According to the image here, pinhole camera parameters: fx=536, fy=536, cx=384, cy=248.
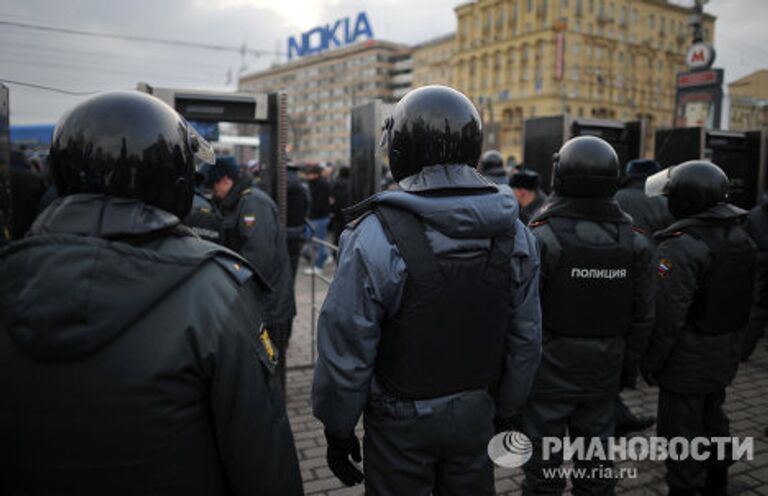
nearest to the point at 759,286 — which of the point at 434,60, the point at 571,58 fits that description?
the point at 571,58

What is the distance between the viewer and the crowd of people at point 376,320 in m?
1.27

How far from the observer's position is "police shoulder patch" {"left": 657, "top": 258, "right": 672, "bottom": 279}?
3.54 metres

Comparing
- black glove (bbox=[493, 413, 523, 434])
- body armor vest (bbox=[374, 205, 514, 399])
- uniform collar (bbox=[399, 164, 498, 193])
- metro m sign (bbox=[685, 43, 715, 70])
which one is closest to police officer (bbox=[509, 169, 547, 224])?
black glove (bbox=[493, 413, 523, 434])

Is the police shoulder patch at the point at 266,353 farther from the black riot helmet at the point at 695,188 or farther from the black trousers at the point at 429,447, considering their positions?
the black riot helmet at the point at 695,188

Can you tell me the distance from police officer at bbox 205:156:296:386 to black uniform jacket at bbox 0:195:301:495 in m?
3.20

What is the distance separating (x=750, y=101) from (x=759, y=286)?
7358 millimetres

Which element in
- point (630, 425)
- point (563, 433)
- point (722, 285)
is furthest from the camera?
point (630, 425)

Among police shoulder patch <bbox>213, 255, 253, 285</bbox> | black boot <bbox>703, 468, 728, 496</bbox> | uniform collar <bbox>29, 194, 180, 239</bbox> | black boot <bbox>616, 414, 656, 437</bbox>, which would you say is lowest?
black boot <bbox>616, 414, 656, 437</bbox>

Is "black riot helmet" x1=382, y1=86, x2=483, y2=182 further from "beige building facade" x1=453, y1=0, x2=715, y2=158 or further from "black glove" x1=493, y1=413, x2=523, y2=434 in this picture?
"beige building facade" x1=453, y1=0, x2=715, y2=158

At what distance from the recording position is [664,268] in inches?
140

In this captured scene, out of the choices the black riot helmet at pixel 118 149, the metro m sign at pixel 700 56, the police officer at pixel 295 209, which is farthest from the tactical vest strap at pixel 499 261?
the metro m sign at pixel 700 56

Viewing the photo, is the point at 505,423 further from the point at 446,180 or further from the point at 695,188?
the point at 695,188

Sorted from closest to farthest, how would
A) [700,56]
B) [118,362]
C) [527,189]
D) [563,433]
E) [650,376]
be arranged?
[118,362] → [563,433] → [650,376] → [527,189] → [700,56]

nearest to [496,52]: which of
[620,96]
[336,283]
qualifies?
[620,96]
